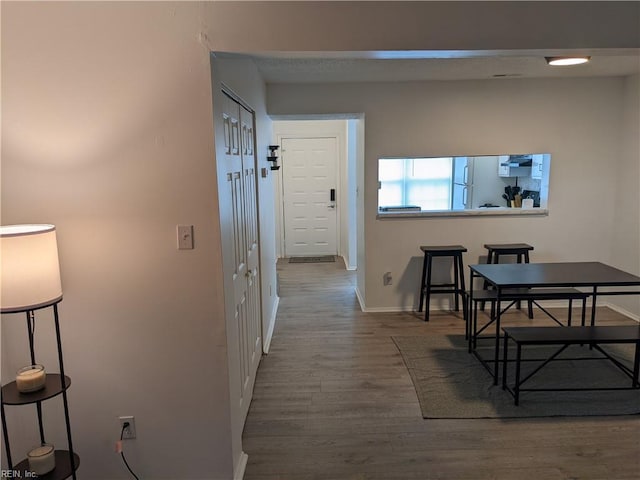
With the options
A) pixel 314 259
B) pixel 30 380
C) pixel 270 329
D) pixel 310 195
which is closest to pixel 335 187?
pixel 310 195

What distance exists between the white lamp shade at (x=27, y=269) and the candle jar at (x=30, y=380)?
13.7 inches

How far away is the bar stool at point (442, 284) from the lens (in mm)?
4633

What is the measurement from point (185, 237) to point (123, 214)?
0.30m

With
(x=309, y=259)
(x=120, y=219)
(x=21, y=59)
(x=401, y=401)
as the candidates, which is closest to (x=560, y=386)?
(x=401, y=401)

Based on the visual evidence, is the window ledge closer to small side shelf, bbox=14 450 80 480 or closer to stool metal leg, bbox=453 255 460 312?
stool metal leg, bbox=453 255 460 312

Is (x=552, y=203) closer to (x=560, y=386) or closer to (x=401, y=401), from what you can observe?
(x=560, y=386)

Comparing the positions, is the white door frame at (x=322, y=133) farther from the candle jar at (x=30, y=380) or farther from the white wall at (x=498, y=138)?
the candle jar at (x=30, y=380)

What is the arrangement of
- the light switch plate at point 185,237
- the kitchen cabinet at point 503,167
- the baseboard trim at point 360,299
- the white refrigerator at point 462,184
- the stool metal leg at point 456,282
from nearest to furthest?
the light switch plate at point 185,237 < the stool metal leg at point 456,282 < the baseboard trim at point 360,299 < the kitchen cabinet at point 503,167 < the white refrigerator at point 462,184

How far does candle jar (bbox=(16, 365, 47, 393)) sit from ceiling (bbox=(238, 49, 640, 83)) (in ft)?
7.51

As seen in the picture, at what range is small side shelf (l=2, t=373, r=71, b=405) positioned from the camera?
1783mm

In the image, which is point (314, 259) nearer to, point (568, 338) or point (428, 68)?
point (428, 68)

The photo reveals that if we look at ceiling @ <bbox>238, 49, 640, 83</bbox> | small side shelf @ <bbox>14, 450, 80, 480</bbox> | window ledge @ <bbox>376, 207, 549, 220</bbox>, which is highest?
ceiling @ <bbox>238, 49, 640, 83</bbox>

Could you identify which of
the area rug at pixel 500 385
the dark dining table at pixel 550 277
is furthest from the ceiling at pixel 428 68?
the area rug at pixel 500 385

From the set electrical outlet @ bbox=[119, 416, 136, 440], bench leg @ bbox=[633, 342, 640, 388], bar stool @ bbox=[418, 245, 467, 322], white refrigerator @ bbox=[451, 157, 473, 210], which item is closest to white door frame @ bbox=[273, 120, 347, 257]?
white refrigerator @ bbox=[451, 157, 473, 210]
